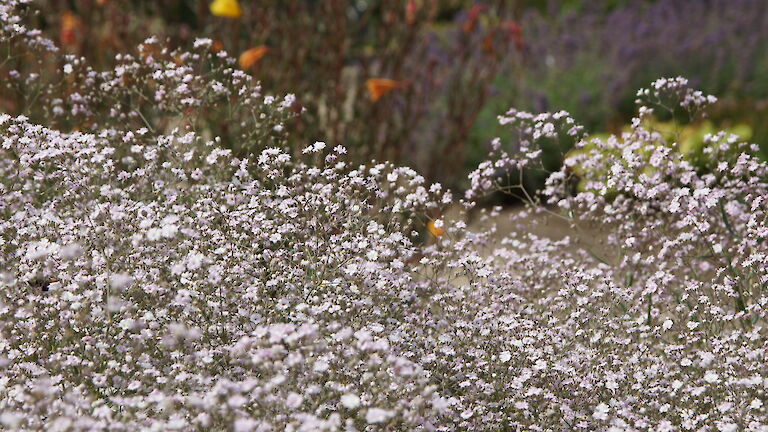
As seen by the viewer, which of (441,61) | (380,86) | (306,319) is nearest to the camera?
(306,319)

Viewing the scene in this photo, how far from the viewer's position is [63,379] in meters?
3.41

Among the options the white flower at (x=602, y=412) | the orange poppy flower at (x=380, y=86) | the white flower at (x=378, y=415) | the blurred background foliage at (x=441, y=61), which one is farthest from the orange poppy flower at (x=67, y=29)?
the white flower at (x=378, y=415)

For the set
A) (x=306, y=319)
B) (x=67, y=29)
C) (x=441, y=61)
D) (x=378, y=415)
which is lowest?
(x=378, y=415)

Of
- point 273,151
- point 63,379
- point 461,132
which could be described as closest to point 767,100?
point 461,132

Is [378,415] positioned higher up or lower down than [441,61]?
lower down

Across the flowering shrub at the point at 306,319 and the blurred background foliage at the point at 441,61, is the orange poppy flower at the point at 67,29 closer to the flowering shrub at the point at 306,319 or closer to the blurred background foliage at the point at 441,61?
the blurred background foliage at the point at 441,61

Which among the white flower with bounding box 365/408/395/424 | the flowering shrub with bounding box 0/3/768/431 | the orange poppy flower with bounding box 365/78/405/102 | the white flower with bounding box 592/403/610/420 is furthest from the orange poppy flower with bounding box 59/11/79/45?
the white flower with bounding box 365/408/395/424

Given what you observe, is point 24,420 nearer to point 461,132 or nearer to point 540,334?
point 540,334

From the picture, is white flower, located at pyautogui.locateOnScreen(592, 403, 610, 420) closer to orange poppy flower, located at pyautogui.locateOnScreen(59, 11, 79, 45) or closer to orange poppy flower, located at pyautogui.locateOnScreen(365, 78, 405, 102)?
orange poppy flower, located at pyautogui.locateOnScreen(365, 78, 405, 102)

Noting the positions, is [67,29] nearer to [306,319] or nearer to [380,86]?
[380,86]

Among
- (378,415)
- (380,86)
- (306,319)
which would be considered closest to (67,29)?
(380,86)

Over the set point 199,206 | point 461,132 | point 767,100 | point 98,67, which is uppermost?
point 767,100

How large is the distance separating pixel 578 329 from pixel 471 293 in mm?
486

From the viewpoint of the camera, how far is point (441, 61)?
36.7ft
